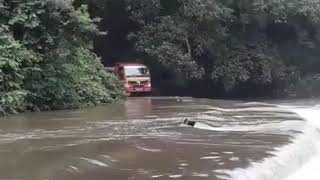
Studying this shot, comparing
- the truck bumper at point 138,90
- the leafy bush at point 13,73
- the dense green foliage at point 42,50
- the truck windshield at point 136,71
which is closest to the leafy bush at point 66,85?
the dense green foliage at point 42,50

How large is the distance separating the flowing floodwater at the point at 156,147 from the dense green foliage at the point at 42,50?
161 centimetres

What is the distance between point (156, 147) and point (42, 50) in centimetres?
1000

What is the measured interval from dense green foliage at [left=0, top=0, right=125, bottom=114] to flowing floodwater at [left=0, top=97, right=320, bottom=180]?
1608mm

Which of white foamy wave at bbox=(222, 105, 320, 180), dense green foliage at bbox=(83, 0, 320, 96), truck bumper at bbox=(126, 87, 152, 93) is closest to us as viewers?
white foamy wave at bbox=(222, 105, 320, 180)

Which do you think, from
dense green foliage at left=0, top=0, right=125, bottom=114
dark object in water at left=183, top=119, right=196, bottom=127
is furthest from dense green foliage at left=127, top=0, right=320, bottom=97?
dark object in water at left=183, top=119, right=196, bottom=127

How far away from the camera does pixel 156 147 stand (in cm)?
1186

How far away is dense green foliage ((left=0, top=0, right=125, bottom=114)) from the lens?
19.2 m

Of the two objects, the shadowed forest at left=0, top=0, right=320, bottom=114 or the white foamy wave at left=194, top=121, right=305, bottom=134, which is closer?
the white foamy wave at left=194, top=121, right=305, bottom=134

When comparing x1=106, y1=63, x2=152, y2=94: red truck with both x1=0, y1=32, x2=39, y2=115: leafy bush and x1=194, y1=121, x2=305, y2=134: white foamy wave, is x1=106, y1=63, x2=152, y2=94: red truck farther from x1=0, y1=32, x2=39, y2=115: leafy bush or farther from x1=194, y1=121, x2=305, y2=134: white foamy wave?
x1=194, y1=121, x2=305, y2=134: white foamy wave

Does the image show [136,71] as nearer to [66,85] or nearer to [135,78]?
[135,78]

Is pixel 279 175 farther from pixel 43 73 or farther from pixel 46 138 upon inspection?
pixel 43 73

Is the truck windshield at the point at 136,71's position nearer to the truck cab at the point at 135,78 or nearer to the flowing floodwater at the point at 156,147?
the truck cab at the point at 135,78

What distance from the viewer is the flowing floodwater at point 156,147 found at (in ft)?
31.3

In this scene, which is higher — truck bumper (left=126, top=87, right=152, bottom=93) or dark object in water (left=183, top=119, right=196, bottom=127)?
truck bumper (left=126, top=87, right=152, bottom=93)
